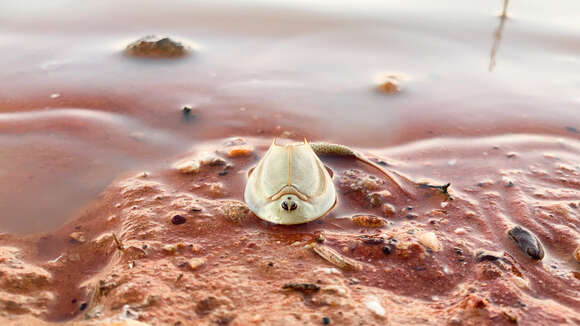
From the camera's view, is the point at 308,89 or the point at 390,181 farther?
the point at 308,89

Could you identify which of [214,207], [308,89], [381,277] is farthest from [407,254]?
[308,89]

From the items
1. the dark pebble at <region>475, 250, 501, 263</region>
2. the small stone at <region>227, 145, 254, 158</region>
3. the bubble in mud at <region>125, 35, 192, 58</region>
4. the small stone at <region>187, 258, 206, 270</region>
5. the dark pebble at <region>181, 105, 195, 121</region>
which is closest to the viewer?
the small stone at <region>187, 258, 206, 270</region>

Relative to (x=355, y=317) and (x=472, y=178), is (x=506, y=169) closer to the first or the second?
(x=472, y=178)

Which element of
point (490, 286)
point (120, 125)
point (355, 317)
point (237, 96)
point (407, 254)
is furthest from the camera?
point (237, 96)

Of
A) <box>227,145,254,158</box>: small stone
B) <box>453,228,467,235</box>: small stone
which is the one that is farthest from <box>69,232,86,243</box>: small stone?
<box>453,228,467,235</box>: small stone

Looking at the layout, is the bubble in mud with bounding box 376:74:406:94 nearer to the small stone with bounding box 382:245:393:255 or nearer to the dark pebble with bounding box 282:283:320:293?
the small stone with bounding box 382:245:393:255

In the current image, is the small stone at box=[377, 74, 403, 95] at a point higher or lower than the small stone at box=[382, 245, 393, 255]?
higher
